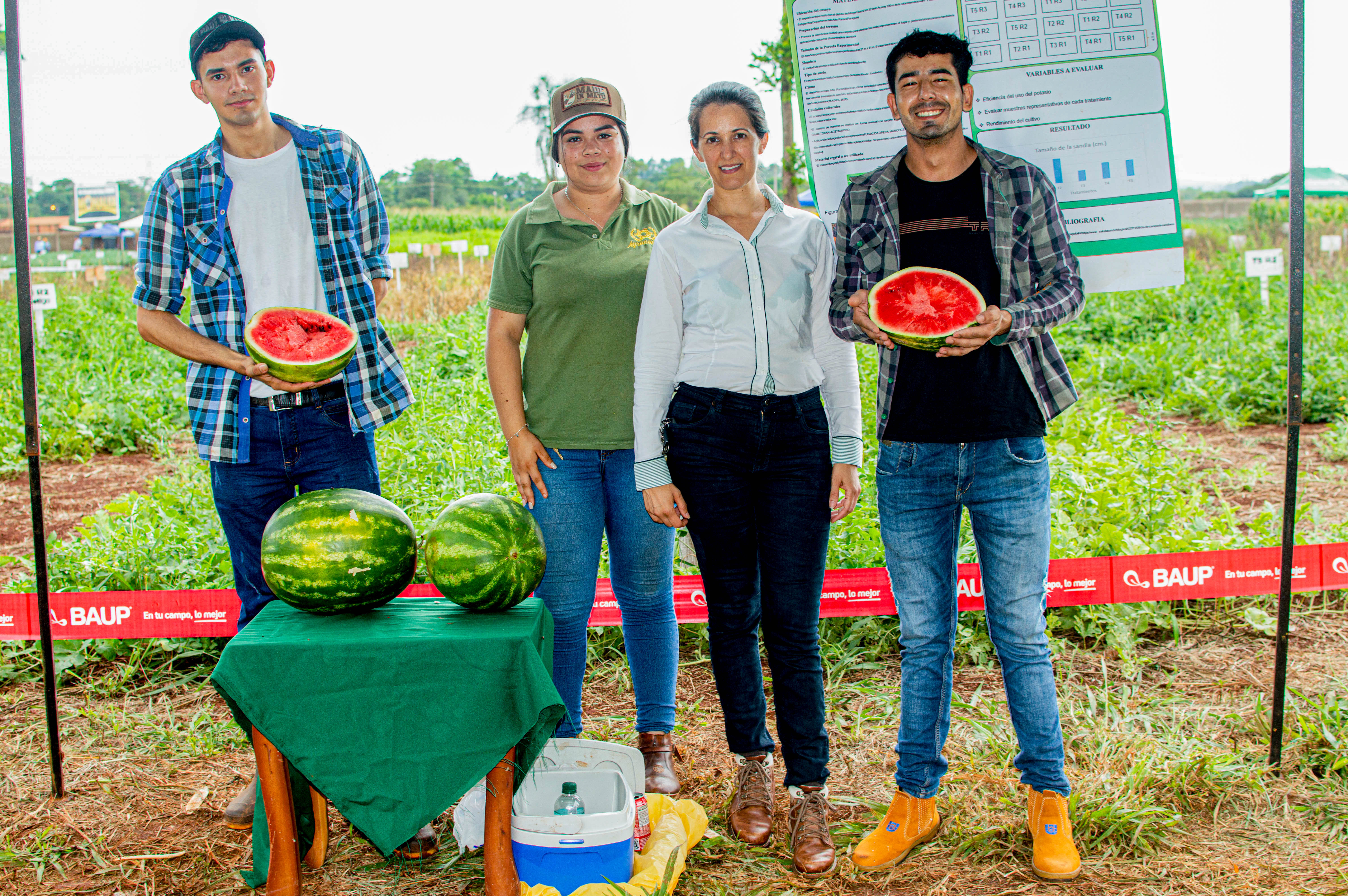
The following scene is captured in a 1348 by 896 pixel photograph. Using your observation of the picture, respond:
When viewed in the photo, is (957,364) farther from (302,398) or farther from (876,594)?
(302,398)

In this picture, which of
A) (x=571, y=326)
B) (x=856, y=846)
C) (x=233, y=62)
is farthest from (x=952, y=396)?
(x=233, y=62)

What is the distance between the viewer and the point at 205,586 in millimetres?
4855

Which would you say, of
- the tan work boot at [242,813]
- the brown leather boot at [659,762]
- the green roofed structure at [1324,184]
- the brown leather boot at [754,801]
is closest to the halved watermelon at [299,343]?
the tan work boot at [242,813]

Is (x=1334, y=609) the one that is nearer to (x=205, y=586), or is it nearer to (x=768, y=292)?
(x=768, y=292)

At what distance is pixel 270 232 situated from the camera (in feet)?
10.2

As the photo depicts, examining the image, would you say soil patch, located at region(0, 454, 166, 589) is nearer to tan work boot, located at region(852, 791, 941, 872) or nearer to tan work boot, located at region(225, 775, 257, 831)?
tan work boot, located at region(225, 775, 257, 831)

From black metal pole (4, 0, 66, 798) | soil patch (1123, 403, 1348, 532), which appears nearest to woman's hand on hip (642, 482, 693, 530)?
black metal pole (4, 0, 66, 798)

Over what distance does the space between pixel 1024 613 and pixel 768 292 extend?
1202mm

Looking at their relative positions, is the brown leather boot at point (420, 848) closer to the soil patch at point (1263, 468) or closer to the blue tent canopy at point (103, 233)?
the soil patch at point (1263, 468)

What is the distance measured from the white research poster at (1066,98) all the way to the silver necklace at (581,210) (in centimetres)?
87

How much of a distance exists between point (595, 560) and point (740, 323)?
38.2 inches

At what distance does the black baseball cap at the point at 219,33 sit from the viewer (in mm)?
2957

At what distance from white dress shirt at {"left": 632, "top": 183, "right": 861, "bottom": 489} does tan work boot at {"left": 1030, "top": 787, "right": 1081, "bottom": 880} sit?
3.81 feet

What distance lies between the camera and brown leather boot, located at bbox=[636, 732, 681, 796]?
3.33 m
